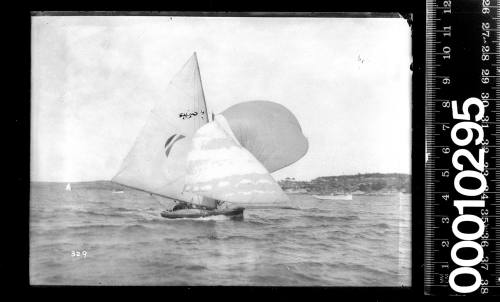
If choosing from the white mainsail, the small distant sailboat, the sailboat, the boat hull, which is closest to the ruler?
the small distant sailboat

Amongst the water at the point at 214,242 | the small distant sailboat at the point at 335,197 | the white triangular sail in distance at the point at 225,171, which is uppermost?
the white triangular sail in distance at the point at 225,171

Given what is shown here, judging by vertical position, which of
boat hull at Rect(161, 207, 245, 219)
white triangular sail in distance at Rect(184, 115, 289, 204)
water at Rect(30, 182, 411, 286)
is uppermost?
white triangular sail in distance at Rect(184, 115, 289, 204)

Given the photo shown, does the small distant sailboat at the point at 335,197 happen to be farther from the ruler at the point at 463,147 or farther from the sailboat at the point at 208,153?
the ruler at the point at 463,147

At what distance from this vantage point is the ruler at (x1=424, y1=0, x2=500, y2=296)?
2768 millimetres

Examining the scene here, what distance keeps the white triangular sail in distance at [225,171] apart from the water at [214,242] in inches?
4.0

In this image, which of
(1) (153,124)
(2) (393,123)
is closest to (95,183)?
(1) (153,124)

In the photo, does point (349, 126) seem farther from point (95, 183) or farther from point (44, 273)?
point (44, 273)

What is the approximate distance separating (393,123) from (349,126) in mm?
214

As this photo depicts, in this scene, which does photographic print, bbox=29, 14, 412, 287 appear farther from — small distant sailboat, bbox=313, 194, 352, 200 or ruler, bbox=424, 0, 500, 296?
ruler, bbox=424, 0, 500, 296

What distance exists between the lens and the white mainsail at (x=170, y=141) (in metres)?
2.80

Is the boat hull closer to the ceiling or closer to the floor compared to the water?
closer to the ceiling

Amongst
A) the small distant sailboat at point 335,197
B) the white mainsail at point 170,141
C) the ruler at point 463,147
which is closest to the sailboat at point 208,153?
the white mainsail at point 170,141

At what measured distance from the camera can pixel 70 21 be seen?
9.25 ft

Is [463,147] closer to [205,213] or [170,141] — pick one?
[205,213]
